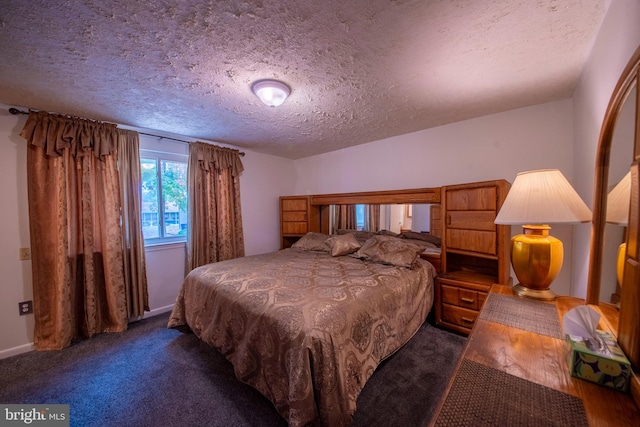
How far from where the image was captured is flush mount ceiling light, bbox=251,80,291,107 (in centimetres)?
170

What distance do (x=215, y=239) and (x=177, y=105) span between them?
5.65 ft

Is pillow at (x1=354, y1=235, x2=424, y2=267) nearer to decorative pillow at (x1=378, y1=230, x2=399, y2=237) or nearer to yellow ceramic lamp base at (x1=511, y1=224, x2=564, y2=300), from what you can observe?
decorative pillow at (x1=378, y1=230, x2=399, y2=237)

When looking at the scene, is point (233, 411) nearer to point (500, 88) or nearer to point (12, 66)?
point (12, 66)

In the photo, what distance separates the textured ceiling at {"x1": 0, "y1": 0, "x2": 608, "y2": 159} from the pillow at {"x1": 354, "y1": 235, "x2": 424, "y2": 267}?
4.54 feet

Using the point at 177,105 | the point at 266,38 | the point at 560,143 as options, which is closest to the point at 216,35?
the point at 266,38

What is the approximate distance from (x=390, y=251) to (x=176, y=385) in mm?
2174

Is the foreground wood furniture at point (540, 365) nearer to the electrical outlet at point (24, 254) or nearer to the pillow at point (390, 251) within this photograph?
the pillow at point (390, 251)

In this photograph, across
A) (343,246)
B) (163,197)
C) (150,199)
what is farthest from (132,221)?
(343,246)

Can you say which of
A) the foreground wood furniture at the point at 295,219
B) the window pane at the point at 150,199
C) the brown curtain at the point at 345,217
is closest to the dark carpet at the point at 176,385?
the window pane at the point at 150,199

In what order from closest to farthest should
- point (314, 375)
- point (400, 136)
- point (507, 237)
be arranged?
point (314, 375) < point (507, 237) < point (400, 136)

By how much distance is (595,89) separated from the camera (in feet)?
4.54

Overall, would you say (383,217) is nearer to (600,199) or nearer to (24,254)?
(600,199)

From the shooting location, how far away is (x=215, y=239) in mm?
3164

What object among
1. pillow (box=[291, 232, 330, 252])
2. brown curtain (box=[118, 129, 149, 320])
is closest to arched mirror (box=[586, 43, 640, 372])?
pillow (box=[291, 232, 330, 252])
